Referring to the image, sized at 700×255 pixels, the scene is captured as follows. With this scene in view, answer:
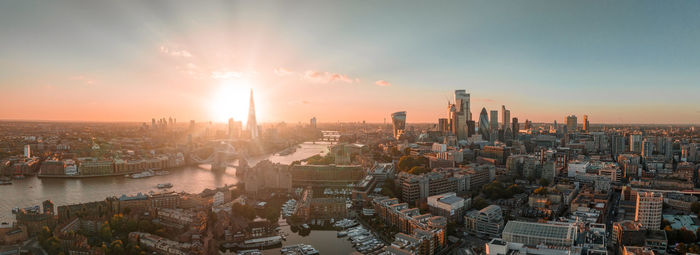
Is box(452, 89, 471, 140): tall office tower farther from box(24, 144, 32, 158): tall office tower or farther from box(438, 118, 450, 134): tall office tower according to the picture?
box(24, 144, 32, 158): tall office tower

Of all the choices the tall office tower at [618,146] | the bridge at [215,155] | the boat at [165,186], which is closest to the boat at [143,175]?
the bridge at [215,155]

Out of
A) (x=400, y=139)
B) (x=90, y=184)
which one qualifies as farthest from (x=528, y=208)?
(x=400, y=139)

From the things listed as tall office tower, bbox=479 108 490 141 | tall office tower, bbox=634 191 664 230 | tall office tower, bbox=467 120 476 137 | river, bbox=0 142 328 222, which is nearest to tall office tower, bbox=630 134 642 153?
tall office tower, bbox=479 108 490 141

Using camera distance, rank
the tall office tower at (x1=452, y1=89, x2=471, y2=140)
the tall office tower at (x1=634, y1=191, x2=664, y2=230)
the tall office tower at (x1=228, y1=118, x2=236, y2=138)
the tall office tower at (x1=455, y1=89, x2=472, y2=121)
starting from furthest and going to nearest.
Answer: the tall office tower at (x1=228, y1=118, x2=236, y2=138) < the tall office tower at (x1=455, y1=89, x2=472, y2=121) < the tall office tower at (x1=452, y1=89, x2=471, y2=140) < the tall office tower at (x1=634, y1=191, x2=664, y2=230)

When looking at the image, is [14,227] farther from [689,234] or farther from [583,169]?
[583,169]

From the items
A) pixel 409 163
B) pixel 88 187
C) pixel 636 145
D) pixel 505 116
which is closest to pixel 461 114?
pixel 505 116

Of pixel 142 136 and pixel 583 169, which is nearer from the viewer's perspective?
pixel 583 169
